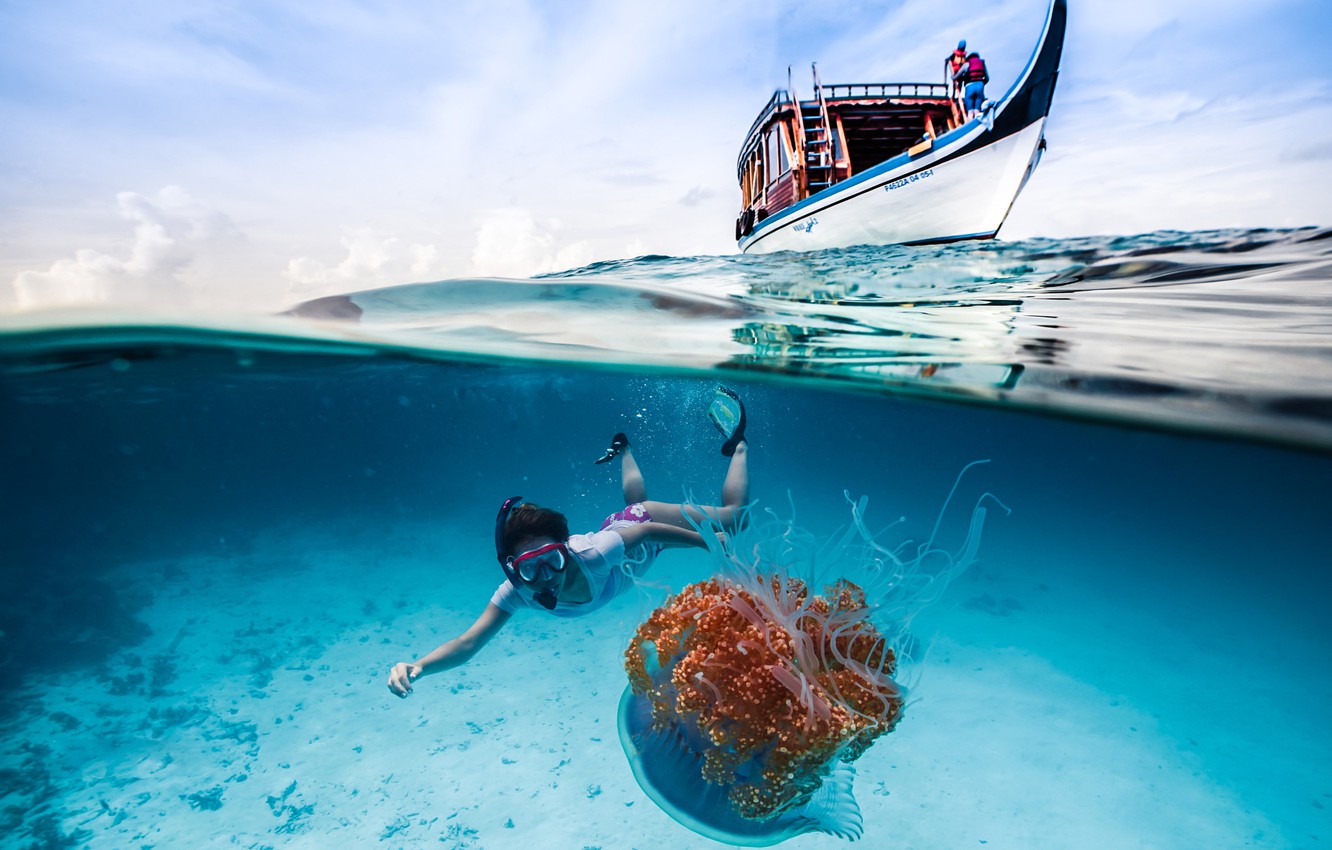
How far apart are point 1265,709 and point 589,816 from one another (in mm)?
13222

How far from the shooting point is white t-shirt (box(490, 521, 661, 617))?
5219 mm

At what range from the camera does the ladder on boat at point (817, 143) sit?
14512mm

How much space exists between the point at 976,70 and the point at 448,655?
1495 centimetres

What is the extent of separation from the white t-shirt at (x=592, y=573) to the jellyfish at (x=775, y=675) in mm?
1669

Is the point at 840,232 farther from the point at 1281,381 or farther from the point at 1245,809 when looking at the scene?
the point at 1245,809

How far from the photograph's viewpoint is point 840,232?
12.8m

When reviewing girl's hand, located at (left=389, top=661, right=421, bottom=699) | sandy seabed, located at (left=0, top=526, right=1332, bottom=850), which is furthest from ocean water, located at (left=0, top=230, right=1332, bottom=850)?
girl's hand, located at (left=389, top=661, right=421, bottom=699)

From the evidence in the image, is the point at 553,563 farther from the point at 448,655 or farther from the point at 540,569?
the point at 448,655

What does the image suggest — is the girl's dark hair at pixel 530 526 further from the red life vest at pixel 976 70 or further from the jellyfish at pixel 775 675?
the red life vest at pixel 976 70

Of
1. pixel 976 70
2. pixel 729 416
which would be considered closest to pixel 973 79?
pixel 976 70

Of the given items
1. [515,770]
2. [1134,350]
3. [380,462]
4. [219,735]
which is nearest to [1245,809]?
[1134,350]

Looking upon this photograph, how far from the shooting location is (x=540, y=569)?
503 centimetres

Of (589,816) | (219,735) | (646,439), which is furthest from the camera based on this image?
(646,439)

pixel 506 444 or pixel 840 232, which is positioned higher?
pixel 840 232
